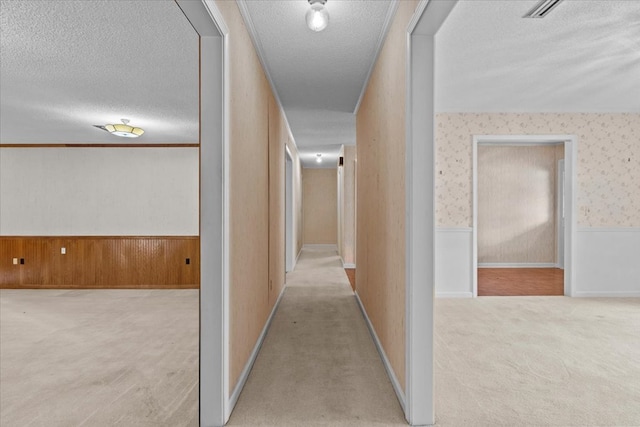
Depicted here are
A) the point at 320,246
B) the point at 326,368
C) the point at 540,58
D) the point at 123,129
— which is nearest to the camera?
the point at 326,368

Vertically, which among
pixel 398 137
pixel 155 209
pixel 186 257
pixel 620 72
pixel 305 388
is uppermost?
pixel 620 72

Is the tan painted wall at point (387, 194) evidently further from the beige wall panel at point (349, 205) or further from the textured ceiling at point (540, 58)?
the beige wall panel at point (349, 205)

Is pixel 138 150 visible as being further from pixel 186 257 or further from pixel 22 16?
pixel 22 16

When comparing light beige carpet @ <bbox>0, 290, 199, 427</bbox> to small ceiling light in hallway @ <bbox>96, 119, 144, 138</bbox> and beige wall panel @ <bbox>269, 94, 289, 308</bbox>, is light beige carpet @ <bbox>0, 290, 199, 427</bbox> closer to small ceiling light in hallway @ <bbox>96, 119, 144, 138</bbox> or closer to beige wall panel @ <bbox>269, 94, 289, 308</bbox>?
beige wall panel @ <bbox>269, 94, 289, 308</bbox>

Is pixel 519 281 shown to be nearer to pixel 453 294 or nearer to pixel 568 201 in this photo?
pixel 568 201

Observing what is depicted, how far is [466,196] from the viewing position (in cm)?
499

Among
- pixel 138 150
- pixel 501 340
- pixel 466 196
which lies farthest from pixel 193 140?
pixel 501 340

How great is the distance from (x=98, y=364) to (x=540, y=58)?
15.1 feet

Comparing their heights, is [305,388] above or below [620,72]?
below

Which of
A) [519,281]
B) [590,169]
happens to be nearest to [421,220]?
[590,169]

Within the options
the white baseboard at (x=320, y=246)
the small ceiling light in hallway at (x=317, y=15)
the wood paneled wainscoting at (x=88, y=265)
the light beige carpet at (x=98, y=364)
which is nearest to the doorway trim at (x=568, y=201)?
the small ceiling light in hallway at (x=317, y=15)

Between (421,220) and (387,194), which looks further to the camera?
(387,194)

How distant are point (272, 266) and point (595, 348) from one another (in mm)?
3103

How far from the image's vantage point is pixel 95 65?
2.97 metres
